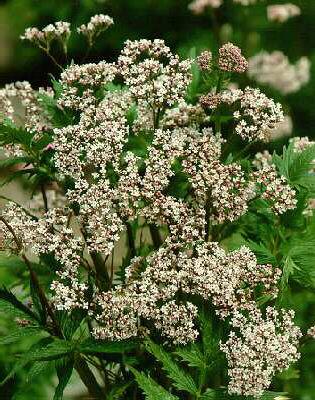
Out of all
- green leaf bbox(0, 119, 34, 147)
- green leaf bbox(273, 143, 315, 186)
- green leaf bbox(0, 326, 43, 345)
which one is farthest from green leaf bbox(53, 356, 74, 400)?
green leaf bbox(273, 143, 315, 186)

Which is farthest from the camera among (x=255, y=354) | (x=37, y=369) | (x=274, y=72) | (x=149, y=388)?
(x=274, y=72)

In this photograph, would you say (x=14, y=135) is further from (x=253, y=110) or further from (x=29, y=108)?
(x=253, y=110)

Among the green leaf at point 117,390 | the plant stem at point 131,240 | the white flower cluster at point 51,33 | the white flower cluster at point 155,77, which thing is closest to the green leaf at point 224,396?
the green leaf at point 117,390

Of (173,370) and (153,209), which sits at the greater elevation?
(153,209)

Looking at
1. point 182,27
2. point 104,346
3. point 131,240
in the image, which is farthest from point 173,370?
point 182,27

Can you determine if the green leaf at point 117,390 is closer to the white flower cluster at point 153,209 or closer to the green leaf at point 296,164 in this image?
the white flower cluster at point 153,209

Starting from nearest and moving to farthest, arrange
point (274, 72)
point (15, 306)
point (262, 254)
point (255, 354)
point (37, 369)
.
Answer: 1. point (255, 354)
2. point (37, 369)
3. point (15, 306)
4. point (262, 254)
5. point (274, 72)

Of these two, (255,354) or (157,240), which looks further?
(157,240)

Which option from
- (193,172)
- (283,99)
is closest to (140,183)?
(193,172)
